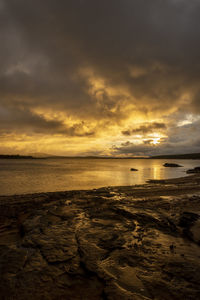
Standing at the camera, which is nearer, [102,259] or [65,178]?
[102,259]

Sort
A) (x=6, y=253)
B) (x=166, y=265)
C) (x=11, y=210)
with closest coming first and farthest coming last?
(x=166, y=265) < (x=6, y=253) < (x=11, y=210)

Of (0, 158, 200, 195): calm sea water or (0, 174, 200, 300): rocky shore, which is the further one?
(0, 158, 200, 195): calm sea water

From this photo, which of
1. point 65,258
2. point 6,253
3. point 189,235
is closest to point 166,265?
point 189,235

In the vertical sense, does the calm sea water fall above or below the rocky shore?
below

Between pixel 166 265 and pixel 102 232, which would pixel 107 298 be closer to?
pixel 166 265

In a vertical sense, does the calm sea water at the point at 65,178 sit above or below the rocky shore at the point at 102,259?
below

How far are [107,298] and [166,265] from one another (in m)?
1.88

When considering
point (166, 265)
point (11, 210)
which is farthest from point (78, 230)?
point (11, 210)

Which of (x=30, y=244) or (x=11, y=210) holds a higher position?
(x=30, y=244)

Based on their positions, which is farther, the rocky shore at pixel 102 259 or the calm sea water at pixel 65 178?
the calm sea water at pixel 65 178

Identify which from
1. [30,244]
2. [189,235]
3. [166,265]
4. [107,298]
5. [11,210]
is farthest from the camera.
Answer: [11,210]

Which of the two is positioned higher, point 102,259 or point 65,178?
point 102,259

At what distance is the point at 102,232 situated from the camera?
5676 millimetres

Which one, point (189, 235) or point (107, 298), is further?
point (189, 235)
